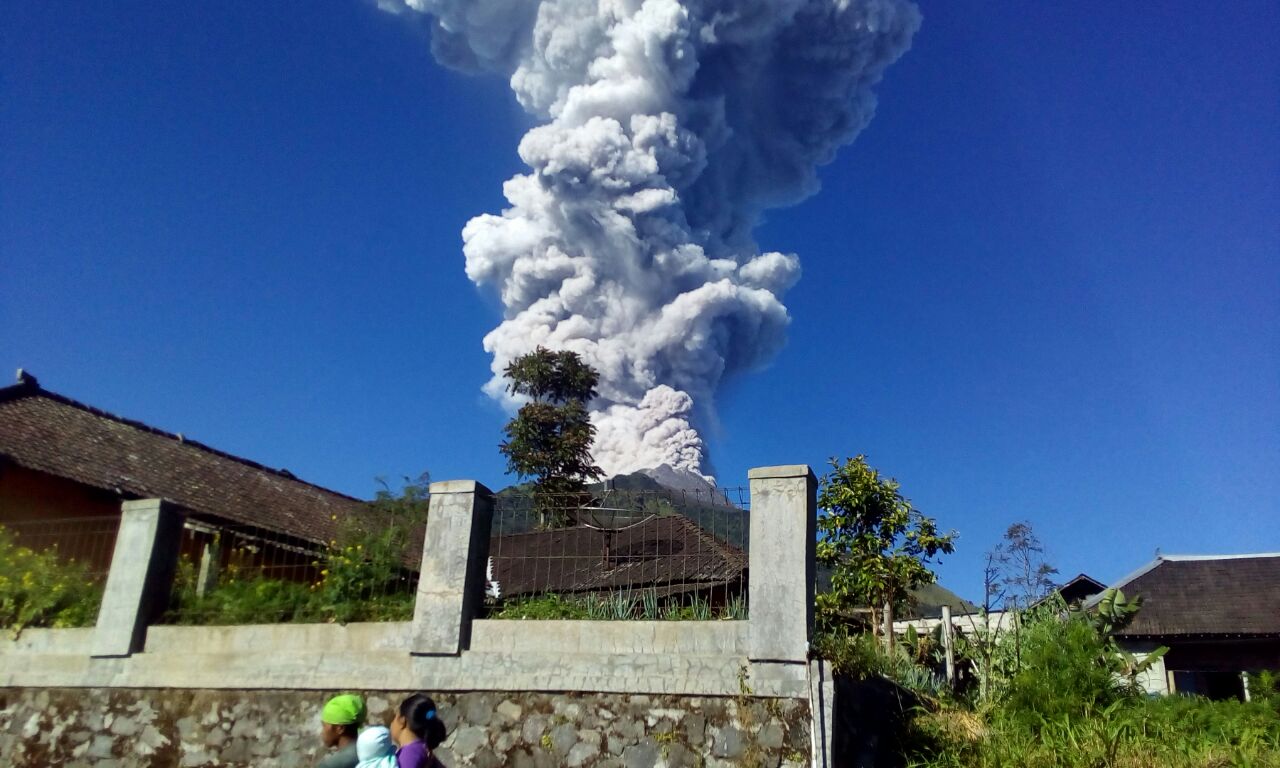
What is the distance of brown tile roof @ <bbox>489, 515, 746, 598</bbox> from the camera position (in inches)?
314

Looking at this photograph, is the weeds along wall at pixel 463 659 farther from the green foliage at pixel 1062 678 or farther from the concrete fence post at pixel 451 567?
the green foliage at pixel 1062 678

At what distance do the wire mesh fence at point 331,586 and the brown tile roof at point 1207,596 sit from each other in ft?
48.7

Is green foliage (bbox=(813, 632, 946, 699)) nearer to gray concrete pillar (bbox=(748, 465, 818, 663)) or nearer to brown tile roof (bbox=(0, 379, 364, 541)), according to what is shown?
gray concrete pillar (bbox=(748, 465, 818, 663))

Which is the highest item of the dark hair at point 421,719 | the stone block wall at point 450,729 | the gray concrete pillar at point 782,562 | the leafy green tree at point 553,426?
the leafy green tree at point 553,426

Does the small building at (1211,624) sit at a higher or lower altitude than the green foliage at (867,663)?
higher

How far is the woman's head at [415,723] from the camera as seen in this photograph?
15.1 feet

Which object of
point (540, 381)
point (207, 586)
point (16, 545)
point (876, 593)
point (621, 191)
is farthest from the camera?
point (621, 191)

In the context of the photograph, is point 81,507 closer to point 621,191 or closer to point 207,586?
point 207,586

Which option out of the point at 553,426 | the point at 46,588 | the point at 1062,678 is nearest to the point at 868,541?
the point at 1062,678

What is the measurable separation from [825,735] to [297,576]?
18.3 ft

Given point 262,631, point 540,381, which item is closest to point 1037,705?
point 262,631

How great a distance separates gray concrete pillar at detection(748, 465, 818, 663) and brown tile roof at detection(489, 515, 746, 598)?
105 cm

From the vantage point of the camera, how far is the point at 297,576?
911 centimetres

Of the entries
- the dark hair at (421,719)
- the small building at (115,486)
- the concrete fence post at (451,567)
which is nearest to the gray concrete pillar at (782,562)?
the concrete fence post at (451,567)
